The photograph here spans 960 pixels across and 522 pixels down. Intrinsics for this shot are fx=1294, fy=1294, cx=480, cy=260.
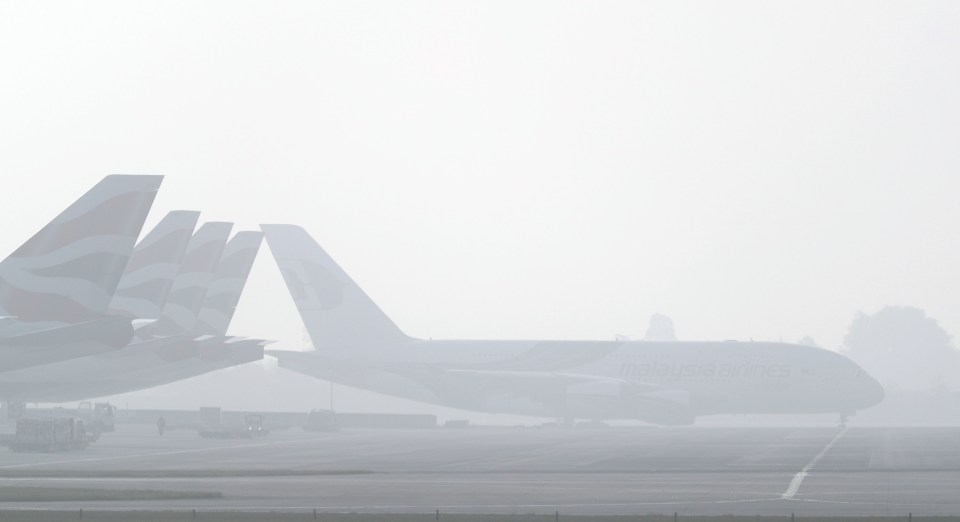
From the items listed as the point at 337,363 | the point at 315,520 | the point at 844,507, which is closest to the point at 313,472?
the point at 315,520

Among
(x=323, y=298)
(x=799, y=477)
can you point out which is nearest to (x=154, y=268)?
(x=323, y=298)

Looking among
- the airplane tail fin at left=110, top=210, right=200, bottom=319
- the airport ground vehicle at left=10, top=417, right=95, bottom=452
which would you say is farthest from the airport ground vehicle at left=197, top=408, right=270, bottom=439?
the airport ground vehicle at left=10, top=417, right=95, bottom=452

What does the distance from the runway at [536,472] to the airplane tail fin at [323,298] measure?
739 inches

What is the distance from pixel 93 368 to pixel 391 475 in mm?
20567

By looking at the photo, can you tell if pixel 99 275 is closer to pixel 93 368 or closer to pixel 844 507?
pixel 93 368

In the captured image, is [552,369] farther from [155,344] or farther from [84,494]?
[84,494]

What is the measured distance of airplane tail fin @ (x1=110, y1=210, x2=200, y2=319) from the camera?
54125 millimetres

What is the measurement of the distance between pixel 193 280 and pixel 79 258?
739 inches

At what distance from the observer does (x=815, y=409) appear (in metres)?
77.2

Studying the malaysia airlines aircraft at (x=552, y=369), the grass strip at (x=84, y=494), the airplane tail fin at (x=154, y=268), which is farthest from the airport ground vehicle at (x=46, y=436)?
the malaysia airlines aircraft at (x=552, y=369)

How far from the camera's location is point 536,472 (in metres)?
38.4

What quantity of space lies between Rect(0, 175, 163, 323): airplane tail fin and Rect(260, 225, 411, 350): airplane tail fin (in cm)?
3767

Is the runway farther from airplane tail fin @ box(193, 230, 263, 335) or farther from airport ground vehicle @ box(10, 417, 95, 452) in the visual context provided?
airplane tail fin @ box(193, 230, 263, 335)

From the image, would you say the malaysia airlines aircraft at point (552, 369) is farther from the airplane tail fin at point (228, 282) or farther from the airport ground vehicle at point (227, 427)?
the airplane tail fin at point (228, 282)
